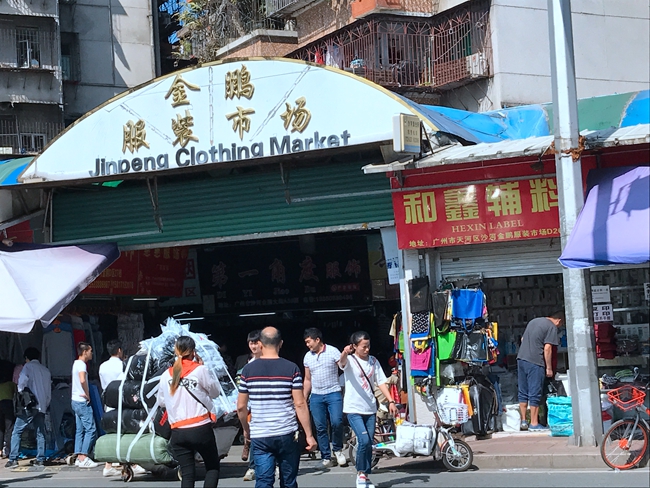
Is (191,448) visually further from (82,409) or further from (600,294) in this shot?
(600,294)

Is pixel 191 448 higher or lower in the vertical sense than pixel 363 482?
higher

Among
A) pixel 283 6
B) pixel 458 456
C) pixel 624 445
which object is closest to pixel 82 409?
pixel 458 456

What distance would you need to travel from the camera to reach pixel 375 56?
2319 centimetres

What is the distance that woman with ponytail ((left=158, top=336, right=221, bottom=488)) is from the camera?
28.2 feet

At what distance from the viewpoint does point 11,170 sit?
15984mm

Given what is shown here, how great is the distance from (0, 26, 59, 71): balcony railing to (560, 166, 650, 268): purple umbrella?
21546 mm

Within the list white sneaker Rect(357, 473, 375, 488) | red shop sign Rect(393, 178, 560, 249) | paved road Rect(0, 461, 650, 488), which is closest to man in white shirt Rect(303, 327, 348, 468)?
paved road Rect(0, 461, 650, 488)

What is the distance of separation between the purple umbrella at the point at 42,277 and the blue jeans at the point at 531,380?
6.86m

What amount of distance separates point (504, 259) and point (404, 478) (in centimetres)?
402

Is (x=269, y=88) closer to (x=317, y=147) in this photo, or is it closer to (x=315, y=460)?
(x=317, y=147)

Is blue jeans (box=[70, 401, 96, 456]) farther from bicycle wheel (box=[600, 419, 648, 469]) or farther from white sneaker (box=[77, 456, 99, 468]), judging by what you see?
bicycle wheel (box=[600, 419, 648, 469])

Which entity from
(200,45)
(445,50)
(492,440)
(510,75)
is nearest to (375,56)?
(445,50)

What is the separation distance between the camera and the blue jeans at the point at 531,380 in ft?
42.7

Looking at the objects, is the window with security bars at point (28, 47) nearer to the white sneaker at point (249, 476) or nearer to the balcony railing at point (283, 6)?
the balcony railing at point (283, 6)
